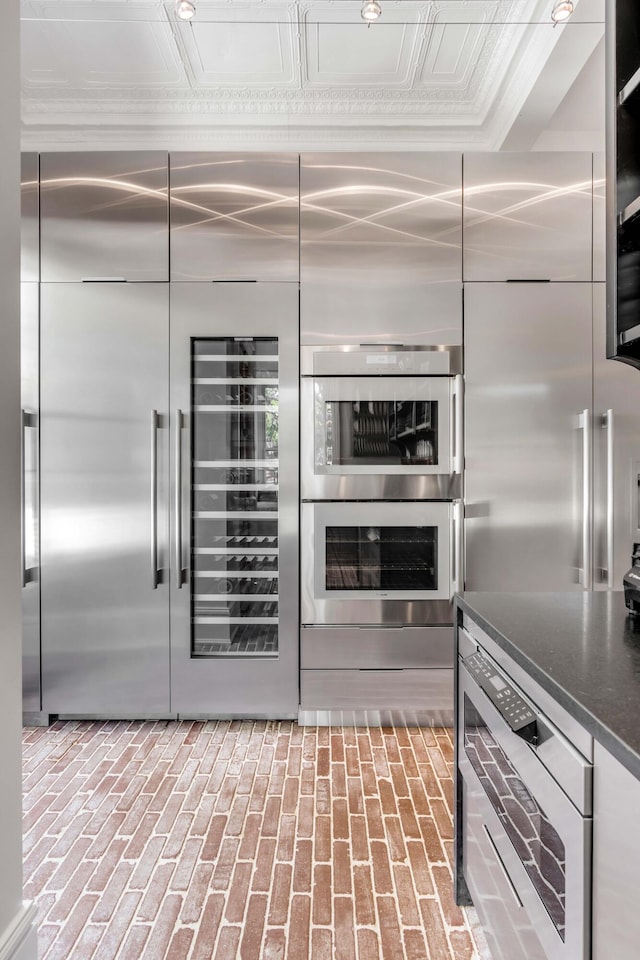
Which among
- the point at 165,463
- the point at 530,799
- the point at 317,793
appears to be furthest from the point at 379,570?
the point at 530,799

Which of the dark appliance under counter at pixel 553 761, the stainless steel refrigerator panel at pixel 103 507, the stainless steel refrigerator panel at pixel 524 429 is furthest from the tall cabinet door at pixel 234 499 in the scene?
the dark appliance under counter at pixel 553 761

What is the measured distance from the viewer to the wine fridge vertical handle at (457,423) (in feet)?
8.96

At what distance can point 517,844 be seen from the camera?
114 cm

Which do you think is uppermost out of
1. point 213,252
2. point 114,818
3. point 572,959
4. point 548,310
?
point 213,252

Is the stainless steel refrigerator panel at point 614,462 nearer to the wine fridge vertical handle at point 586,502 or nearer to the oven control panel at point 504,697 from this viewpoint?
the wine fridge vertical handle at point 586,502

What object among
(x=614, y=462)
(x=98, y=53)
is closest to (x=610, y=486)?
(x=614, y=462)

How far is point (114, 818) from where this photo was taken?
211 cm

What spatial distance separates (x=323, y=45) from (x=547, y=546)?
2.79 metres

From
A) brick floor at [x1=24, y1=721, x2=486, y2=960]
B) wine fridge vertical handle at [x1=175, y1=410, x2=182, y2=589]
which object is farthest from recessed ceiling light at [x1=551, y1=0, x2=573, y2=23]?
brick floor at [x1=24, y1=721, x2=486, y2=960]

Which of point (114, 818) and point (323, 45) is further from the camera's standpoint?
point (323, 45)

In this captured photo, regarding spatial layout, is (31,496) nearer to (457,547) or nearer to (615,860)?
(457,547)

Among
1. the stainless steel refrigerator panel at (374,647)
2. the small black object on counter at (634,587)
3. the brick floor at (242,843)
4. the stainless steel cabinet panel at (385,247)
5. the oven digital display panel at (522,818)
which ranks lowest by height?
the brick floor at (242,843)

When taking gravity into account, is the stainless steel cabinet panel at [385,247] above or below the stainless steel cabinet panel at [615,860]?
above

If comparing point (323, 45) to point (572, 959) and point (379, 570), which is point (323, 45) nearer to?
point (379, 570)
